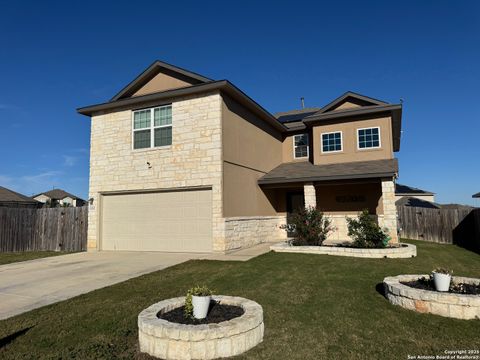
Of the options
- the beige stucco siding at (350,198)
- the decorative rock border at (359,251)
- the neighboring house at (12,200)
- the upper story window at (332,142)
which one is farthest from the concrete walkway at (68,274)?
the neighboring house at (12,200)

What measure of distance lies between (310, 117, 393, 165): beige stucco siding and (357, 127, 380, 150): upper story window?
0.52ft

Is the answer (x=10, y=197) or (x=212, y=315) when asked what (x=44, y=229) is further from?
(x=10, y=197)

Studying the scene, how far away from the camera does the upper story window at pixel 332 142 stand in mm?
16969

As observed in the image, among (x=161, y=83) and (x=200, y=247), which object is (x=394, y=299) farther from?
(x=161, y=83)

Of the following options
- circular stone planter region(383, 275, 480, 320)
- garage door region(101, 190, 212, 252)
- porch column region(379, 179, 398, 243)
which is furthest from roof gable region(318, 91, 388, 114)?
circular stone planter region(383, 275, 480, 320)

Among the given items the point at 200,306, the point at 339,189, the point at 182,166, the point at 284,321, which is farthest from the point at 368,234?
the point at 200,306

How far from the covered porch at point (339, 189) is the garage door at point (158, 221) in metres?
4.50

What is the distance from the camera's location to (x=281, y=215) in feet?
60.1

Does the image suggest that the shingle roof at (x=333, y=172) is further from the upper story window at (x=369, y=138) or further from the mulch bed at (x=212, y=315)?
the mulch bed at (x=212, y=315)

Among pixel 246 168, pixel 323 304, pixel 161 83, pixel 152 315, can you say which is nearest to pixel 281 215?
pixel 246 168

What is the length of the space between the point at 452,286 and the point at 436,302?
0.75 meters

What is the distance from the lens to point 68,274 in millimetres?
9227

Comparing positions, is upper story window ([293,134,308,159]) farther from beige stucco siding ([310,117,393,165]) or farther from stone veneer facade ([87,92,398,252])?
stone veneer facade ([87,92,398,252])

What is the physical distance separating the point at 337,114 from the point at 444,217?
7801 millimetres
